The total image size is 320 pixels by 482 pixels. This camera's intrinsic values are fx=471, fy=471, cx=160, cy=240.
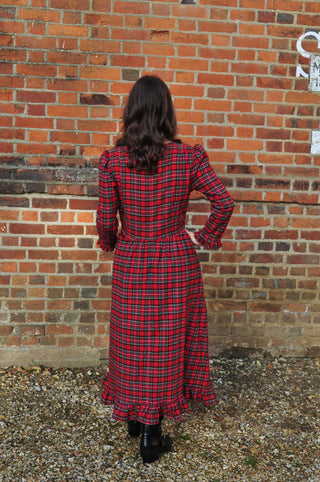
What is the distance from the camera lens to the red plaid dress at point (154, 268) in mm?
2398

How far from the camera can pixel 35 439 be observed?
109 inches

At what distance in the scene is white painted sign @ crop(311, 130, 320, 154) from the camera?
141 inches

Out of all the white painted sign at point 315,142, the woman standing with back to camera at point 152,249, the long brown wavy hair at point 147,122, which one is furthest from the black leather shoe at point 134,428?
the white painted sign at point 315,142

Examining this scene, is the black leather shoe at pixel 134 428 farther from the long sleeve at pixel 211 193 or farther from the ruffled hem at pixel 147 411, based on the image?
the long sleeve at pixel 211 193

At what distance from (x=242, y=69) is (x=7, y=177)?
74.0 inches

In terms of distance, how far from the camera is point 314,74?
3506mm

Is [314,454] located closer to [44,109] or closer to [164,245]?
[164,245]

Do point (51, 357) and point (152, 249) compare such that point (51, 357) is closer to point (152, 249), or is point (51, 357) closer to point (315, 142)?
point (152, 249)

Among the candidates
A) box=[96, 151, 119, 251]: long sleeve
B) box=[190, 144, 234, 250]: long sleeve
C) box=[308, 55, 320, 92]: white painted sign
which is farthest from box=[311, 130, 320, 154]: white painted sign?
box=[96, 151, 119, 251]: long sleeve

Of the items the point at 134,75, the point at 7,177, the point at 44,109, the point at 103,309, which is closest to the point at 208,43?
the point at 134,75

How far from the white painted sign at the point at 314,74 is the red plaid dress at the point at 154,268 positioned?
5.19ft

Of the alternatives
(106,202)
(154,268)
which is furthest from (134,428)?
(106,202)

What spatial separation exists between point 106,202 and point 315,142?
75.7 inches

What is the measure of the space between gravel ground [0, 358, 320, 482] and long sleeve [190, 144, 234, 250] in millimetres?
1212
